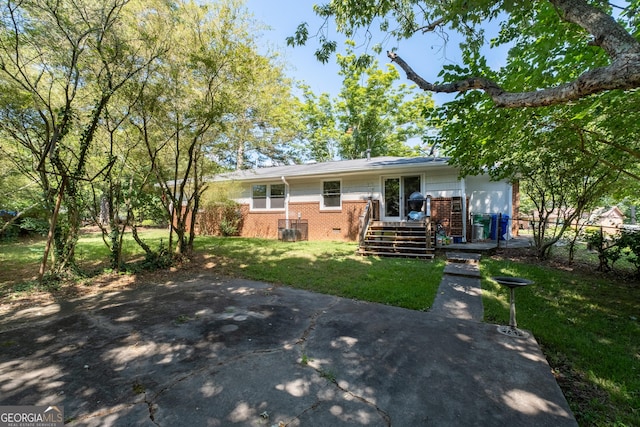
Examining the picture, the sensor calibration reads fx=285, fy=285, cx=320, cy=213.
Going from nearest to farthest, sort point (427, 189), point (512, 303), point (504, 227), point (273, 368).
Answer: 1. point (273, 368)
2. point (512, 303)
3. point (427, 189)
4. point (504, 227)

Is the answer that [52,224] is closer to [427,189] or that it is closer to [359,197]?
[359,197]

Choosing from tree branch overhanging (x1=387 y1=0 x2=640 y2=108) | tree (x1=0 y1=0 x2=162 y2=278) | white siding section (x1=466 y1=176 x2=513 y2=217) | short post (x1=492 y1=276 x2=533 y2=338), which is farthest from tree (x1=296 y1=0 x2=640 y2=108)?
white siding section (x1=466 y1=176 x2=513 y2=217)

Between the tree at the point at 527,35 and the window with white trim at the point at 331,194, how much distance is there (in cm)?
678

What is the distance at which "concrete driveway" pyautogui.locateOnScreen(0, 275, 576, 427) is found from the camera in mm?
2203

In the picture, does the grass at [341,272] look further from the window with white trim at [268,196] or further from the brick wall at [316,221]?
the window with white trim at [268,196]

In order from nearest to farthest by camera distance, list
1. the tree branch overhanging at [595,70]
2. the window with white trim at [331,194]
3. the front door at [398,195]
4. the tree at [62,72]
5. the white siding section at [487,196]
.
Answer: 1. the tree branch overhanging at [595,70]
2. the tree at [62,72]
3. the front door at [398,195]
4. the window with white trim at [331,194]
5. the white siding section at [487,196]

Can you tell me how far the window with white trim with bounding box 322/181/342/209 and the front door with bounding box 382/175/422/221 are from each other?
6.60 feet

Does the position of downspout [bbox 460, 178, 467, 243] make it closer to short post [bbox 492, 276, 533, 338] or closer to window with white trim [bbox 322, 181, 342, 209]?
window with white trim [bbox 322, 181, 342, 209]

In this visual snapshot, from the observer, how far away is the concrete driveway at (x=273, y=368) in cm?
220

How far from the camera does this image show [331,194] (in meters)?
12.6

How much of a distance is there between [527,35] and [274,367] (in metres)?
6.63

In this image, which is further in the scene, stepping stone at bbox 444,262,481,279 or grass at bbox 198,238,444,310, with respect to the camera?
stepping stone at bbox 444,262,481,279

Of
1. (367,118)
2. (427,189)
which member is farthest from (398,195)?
(367,118)

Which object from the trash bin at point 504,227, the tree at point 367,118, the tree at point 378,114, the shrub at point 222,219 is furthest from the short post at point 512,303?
the tree at point 378,114
